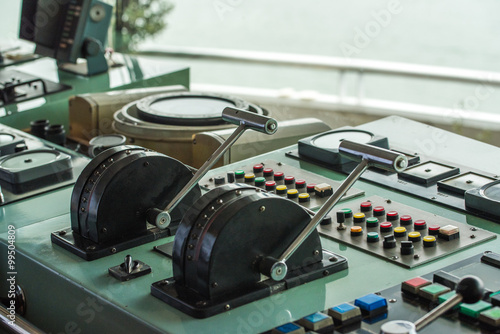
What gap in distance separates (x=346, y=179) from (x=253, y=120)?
0.30 m

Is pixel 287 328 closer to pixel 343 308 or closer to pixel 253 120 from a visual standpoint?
pixel 343 308

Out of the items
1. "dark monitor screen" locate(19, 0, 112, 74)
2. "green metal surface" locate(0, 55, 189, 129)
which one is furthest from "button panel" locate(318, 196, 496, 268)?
"dark monitor screen" locate(19, 0, 112, 74)

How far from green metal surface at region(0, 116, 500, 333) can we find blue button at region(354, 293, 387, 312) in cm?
7

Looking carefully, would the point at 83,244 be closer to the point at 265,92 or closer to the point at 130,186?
the point at 130,186

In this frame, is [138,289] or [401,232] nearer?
[138,289]

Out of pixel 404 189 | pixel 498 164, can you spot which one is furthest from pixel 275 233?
pixel 498 164

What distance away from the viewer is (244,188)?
1.43m

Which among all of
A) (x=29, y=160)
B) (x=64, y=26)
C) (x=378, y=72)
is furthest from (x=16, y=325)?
(x=378, y=72)

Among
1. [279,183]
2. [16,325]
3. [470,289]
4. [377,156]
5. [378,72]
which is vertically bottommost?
[16,325]

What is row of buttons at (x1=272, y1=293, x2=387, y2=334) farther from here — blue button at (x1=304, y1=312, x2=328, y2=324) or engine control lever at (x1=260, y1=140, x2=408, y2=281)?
engine control lever at (x1=260, y1=140, x2=408, y2=281)

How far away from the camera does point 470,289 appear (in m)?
1.12

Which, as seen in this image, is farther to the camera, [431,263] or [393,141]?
[393,141]

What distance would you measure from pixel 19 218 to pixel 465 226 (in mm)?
1134

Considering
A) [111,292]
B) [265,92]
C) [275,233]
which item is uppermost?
[275,233]
